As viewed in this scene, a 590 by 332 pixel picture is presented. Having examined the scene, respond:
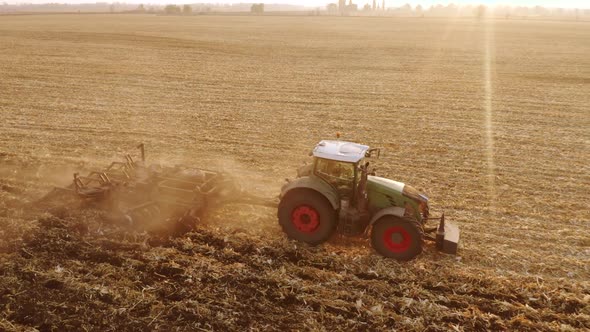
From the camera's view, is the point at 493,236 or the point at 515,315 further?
the point at 493,236

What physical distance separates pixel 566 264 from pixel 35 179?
42.4ft

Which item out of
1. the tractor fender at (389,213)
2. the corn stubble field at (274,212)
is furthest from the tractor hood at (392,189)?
the corn stubble field at (274,212)

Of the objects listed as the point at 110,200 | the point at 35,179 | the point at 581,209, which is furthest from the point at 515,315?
the point at 35,179

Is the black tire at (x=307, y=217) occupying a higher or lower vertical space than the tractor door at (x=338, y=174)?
lower

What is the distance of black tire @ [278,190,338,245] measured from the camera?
8750 mm

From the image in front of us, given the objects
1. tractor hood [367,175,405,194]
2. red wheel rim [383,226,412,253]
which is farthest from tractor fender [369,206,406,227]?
tractor hood [367,175,405,194]

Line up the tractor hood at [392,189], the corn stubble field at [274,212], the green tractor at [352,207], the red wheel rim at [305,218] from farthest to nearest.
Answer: the red wheel rim at [305,218]
the tractor hood at [392,189]
the green tractor at [352,207]
the corn stubble field at [274,212]

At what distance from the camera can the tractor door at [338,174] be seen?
8.95 metres

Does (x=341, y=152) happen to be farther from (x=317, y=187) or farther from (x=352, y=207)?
(x=352, y=207)

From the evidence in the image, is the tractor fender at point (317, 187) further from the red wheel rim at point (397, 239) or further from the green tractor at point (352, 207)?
the red wheel rim at point (397, 239)

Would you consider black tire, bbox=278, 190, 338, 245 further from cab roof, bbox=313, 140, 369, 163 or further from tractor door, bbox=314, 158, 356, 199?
cab roof, bbox=313, 140, 369, 163

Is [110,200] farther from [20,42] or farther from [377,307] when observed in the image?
[20,42]

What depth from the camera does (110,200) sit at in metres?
10.2

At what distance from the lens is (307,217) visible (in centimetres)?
897
